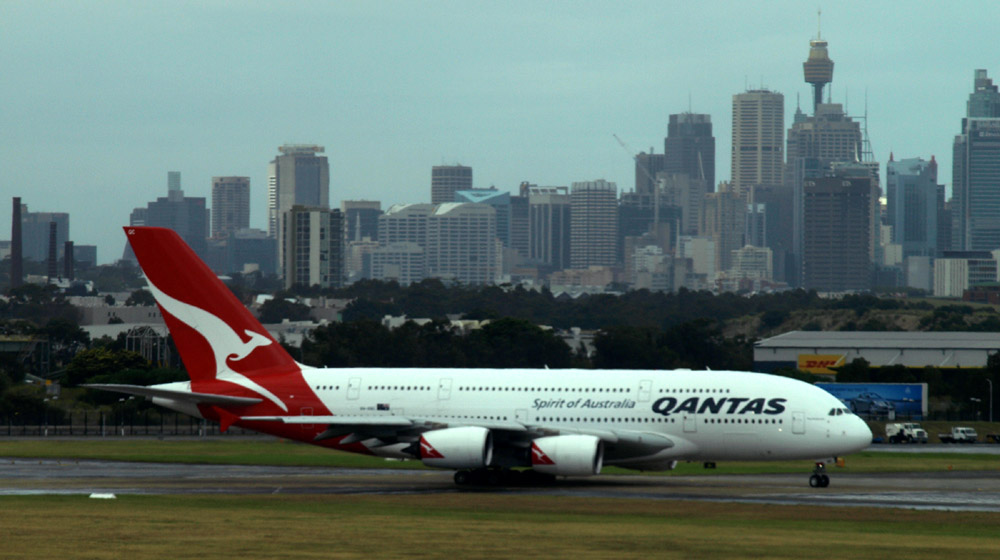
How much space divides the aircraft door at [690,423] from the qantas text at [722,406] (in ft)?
0.57

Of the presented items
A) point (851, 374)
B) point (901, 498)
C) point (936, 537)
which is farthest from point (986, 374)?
point (936, 537)

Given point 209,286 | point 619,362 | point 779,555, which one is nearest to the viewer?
point 779,555

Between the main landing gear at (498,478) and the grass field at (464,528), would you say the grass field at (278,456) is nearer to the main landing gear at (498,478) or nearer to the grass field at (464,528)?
the main landing gear at (498,478)

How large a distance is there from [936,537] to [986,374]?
3966 inches

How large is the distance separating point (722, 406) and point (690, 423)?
1.26 m

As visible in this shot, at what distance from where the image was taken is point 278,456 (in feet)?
223

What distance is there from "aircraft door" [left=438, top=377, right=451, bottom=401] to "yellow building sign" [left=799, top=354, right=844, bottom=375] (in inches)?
4161

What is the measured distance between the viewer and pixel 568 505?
44125 mm

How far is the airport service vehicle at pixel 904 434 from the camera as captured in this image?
309 ft

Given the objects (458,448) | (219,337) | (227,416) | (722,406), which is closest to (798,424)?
(722,406)

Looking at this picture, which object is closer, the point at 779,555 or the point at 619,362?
the point at 779,555

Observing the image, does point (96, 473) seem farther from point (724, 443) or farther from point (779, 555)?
point (779, 555)

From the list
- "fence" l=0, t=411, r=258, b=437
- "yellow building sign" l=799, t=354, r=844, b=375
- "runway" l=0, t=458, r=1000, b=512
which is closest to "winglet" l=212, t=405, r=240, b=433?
"runway" l=0, t=458, r=1000, b=512

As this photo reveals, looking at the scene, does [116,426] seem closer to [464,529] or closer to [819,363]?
[464,529]
